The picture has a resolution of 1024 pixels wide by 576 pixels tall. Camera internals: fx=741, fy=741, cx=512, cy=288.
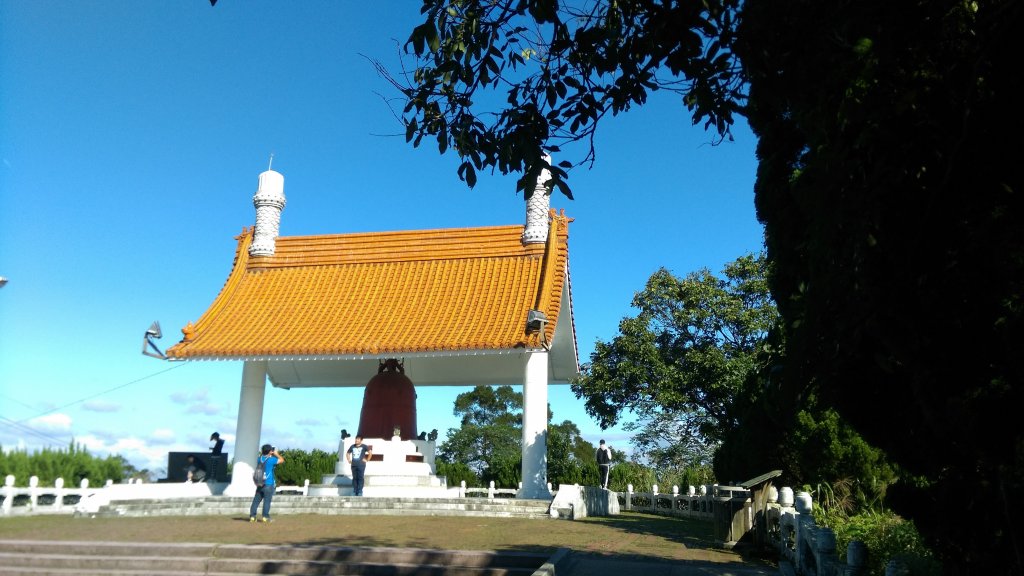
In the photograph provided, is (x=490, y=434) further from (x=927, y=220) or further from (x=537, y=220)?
(x=927, y=220)

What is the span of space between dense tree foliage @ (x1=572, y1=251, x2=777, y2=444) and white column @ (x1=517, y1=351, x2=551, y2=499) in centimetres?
864

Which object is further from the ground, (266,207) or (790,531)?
(266,207)

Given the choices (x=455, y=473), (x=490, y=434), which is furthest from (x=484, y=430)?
(x=455, y=473)

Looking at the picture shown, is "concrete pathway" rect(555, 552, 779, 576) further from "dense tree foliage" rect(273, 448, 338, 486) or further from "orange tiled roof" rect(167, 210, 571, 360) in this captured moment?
"dense tree foliage" rect(273, 448, 338, 486)

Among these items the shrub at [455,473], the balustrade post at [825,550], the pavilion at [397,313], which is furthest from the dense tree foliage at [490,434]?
the balustrade post at [825,550]

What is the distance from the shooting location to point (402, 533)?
35.0ft

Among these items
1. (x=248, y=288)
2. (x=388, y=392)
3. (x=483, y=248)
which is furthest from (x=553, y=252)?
(x=248, y=288)

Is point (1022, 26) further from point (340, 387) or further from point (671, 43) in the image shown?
point (340, 387)

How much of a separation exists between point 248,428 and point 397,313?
439 cm

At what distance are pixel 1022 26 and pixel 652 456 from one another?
1067 inches

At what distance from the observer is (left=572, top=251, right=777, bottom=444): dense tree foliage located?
2377 centimetres

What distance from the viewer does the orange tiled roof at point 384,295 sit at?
1672 cm

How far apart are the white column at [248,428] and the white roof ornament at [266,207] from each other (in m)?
4.20

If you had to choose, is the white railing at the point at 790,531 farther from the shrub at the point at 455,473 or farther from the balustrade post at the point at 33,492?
the balustrade post at the point at 33,492
